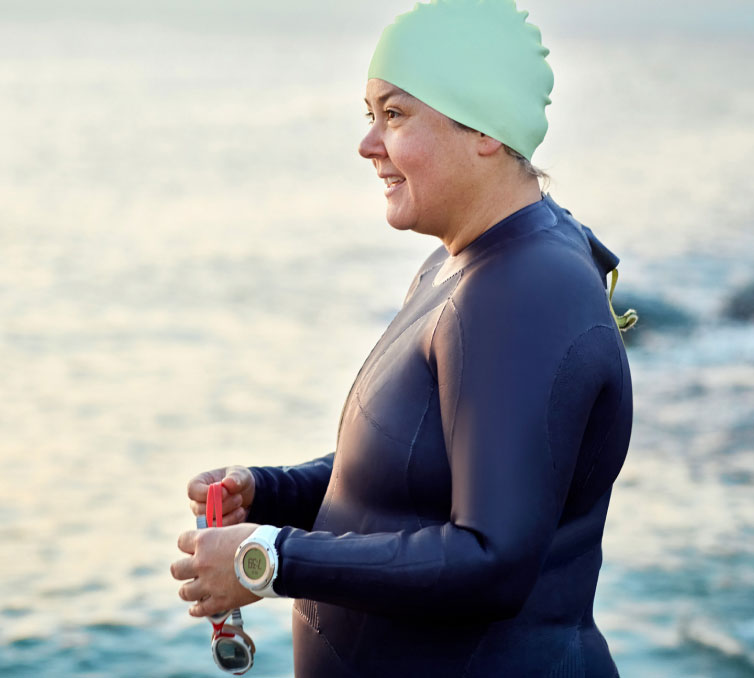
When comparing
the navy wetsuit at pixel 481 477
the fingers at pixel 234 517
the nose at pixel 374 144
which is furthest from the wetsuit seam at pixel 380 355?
the fingers at pixel 234 517

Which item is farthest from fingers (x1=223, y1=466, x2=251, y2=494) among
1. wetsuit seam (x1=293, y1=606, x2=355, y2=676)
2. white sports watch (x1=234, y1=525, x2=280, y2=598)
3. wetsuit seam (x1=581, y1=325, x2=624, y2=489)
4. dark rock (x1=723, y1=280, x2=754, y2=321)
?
dark rock (x1=723, y1=280, x2=754, y2=321)

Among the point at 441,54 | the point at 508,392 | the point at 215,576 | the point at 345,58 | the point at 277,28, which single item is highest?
the point at 277,28

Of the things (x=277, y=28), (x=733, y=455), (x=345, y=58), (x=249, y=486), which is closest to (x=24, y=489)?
(x=733, y=455)

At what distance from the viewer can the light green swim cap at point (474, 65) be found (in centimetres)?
218

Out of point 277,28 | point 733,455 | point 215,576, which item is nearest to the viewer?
point 215,576

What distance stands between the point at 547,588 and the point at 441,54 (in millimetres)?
919

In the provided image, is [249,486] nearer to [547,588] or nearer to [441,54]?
[547,588]

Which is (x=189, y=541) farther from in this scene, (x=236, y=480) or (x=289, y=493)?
(x=289, y=493)

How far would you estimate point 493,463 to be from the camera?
1925mm

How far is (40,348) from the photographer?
9609mm

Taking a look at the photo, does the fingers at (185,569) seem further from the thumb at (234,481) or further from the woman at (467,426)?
the thumb at (234,481)

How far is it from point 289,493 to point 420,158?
2.59ft

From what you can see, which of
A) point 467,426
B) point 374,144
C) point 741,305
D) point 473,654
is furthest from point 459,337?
point 741,305

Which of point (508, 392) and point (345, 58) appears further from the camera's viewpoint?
point (345, 58)
